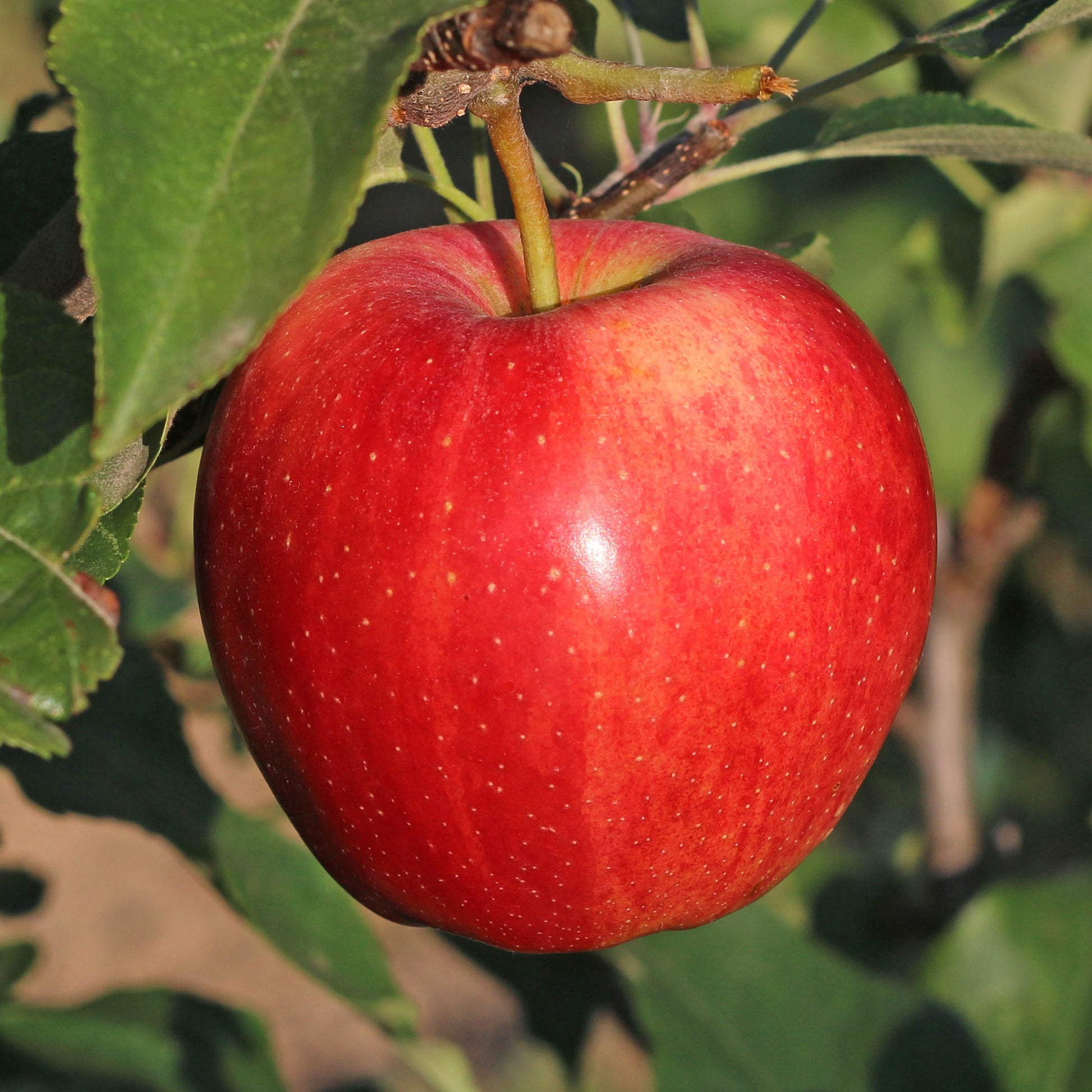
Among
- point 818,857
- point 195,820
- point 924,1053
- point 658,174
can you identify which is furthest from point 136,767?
point 818,857

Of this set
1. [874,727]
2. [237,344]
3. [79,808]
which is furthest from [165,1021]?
[237,344]

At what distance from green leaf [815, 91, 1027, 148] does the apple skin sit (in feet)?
A: 0.47

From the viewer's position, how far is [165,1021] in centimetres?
114

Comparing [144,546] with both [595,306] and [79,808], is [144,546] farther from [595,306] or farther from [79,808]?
[595,306]

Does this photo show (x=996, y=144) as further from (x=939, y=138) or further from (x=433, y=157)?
(x=433, y=157)

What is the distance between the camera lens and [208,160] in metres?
0.33

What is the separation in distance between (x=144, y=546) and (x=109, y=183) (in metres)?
1.31

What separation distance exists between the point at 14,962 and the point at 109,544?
0.83 metres

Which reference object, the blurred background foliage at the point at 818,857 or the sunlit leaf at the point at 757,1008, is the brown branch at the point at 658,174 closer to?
the blurred background foliage at the point at 818,857

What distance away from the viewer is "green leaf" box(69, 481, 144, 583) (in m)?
0.43

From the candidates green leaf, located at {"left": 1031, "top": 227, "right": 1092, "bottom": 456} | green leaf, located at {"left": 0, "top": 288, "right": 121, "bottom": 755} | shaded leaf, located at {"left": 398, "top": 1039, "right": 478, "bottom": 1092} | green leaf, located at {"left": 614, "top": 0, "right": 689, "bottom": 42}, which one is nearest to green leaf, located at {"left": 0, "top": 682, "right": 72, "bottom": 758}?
green leaf, located at {"left": 0, "top": 288, "right": 121, "bottom": 755}

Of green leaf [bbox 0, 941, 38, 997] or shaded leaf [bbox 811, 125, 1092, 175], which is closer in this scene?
shaded leaf [bbox 811, 125, 1092, 175]

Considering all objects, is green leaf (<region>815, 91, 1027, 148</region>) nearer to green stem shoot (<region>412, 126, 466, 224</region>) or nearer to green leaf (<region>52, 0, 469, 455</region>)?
green stem shoot (<region>412, 126, 466, 224</region>)

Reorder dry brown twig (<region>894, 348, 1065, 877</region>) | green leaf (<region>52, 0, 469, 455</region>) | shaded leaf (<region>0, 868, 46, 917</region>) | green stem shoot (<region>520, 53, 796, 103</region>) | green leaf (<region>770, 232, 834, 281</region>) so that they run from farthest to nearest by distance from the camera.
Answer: dry brown twig (<region>894, 348, 1065, 877</region>) → shaded leaf (<region>0, 868, 46, 917</region>) → green leaf (<region>770, 232, 834, 281</region>) → green stem shoot (<region>520, 53, 796, 103</region>) → green leaf (<region>52, 0, 469, 455</region>)
